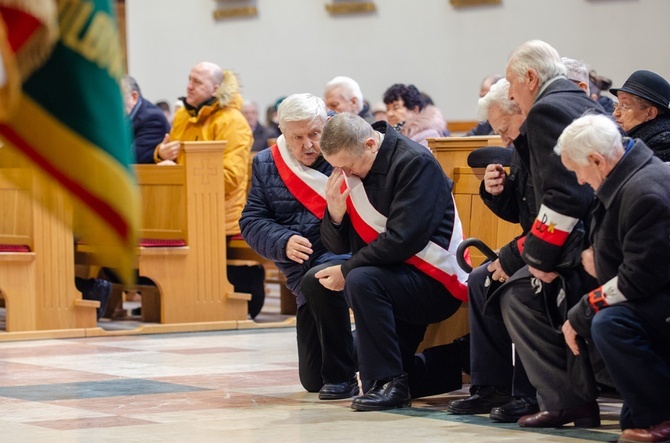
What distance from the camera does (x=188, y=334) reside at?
776 centimetres

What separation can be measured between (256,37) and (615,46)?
17.0 feet

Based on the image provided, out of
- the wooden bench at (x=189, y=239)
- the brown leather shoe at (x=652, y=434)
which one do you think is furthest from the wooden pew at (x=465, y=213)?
the wooden bench at (x=189, y=239)

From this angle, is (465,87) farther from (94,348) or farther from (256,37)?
(94,348)

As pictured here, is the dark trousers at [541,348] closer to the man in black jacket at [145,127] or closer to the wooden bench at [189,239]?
the wooden bench at [189,239]

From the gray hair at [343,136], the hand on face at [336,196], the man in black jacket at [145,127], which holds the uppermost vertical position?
the man in black jacket at [145,127]

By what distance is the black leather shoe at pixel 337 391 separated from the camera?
5.14 m

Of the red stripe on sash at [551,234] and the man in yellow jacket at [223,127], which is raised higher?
the man in yellow jacket at [223,127]

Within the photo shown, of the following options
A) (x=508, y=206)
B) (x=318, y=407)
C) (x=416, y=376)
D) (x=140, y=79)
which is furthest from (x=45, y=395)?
(x=140, y=79)

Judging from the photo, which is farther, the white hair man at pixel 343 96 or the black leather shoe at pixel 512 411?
the white hair man at pixel 343 96

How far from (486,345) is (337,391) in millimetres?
800

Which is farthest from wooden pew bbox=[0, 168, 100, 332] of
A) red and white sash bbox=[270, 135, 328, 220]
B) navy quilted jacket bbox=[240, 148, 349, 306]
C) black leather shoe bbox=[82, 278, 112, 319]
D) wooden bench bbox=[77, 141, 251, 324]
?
red and white sash bbox=[270, 135, 328, 220]

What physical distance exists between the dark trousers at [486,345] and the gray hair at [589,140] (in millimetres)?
824

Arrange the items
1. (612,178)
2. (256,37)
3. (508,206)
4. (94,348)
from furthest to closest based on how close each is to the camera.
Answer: (256,37), (94,348), (508,206), (612,178)

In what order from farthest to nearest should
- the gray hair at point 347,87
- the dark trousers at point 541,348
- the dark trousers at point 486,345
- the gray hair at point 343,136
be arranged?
the gray hair at point 347,87 < the gray hair at point 343,136 < the dark trousers at point 486,345 < the dark trousers at point 541,348
